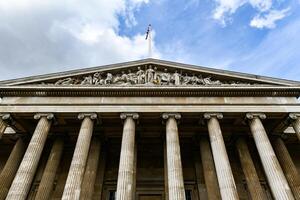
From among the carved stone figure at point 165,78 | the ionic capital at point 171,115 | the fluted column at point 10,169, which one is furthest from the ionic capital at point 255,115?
the fluted column at point 10,169

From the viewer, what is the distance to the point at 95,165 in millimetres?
16516

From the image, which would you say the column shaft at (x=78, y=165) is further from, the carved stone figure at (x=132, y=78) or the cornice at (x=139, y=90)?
the carved stone figure at (x=132, y=78)

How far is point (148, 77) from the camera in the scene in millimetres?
17875

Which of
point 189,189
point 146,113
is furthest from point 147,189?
point 146,113

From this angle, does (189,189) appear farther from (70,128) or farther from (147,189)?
(70,128)

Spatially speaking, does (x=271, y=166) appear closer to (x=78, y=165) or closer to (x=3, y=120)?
(x=78, y=165)

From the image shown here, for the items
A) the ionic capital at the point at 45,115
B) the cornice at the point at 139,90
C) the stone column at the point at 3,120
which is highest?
the cornice at the point at 139,90

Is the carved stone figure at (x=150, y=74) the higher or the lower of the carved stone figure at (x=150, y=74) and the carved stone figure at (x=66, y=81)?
the higher

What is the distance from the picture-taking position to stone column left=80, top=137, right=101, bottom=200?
15.0m

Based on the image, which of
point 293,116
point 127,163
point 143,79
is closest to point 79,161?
point 127,163

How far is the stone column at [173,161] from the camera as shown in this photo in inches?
496

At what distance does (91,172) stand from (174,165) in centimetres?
591

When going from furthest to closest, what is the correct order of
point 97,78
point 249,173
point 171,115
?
point 97,78, point 249,173, point 171,115

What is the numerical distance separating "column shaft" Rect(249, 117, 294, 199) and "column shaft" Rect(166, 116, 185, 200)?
5.10m
